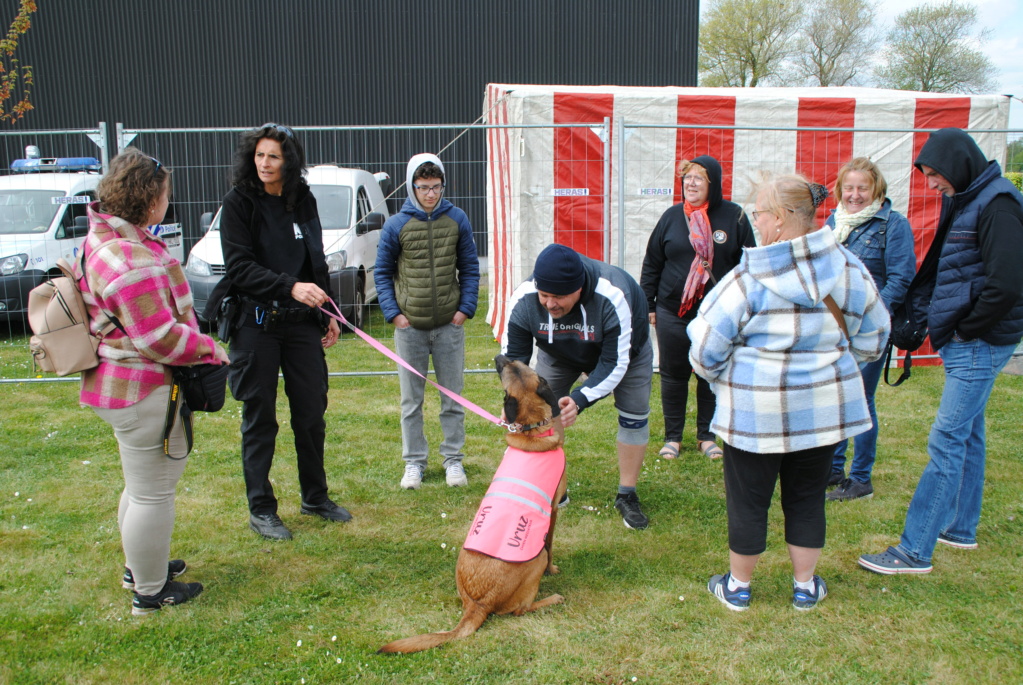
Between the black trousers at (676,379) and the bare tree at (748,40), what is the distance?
28864 millimetres

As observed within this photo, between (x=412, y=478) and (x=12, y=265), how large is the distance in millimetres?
6444

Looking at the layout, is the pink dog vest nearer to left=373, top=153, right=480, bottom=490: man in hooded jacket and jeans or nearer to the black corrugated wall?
left=373, top=153, right=480, bottom=490: man in hooded jacket and jeans

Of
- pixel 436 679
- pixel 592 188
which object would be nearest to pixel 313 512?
pixel 436 679

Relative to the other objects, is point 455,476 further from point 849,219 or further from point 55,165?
point 55,165

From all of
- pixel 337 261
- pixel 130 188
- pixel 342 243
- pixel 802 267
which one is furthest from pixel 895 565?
pixel 342 243

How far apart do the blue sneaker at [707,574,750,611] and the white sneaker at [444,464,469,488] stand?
1.85 m

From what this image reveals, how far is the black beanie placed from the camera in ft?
10.4

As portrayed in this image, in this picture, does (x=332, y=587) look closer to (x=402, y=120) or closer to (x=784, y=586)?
(x=784, y=586)

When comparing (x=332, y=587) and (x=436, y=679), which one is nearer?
(x=436, y=679)

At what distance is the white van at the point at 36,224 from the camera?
8234 mm

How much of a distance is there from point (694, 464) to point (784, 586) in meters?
1.67

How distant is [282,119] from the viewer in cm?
1616

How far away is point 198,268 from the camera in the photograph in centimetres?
878

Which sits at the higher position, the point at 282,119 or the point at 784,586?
the point at 282,119
